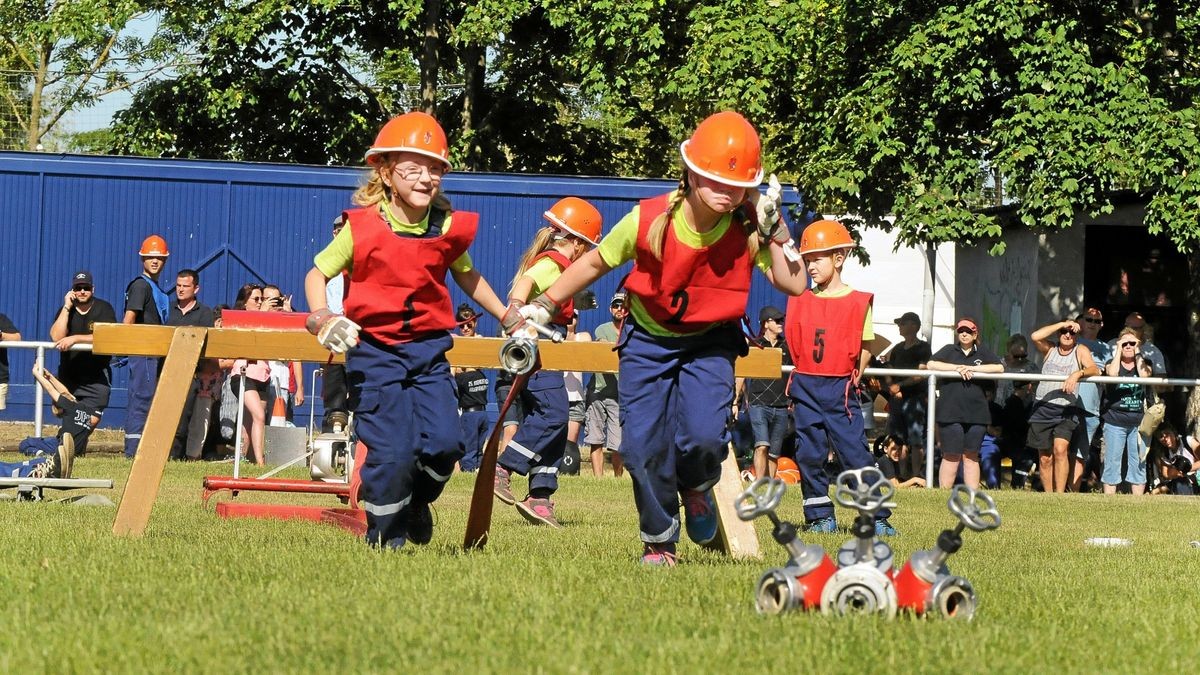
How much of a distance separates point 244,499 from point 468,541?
630 centimetres

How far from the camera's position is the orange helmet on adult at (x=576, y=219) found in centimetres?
992

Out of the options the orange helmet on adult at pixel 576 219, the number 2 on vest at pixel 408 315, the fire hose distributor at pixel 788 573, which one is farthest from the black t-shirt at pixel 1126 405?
the fire hose distributor at pixel 788 573

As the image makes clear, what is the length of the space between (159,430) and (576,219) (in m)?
3.03

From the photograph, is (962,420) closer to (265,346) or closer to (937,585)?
(265,346)

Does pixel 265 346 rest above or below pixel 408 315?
below

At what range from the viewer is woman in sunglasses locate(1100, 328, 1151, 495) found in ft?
56.4

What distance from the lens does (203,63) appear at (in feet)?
90.2

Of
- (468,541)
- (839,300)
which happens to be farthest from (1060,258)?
(468,541)

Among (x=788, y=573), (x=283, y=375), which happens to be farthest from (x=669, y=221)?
(x=283, y=375)

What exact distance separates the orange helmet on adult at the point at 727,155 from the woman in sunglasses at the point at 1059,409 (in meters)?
10.9

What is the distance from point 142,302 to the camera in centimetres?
1625

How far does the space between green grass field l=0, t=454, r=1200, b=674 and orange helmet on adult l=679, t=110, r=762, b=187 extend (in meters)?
1.61

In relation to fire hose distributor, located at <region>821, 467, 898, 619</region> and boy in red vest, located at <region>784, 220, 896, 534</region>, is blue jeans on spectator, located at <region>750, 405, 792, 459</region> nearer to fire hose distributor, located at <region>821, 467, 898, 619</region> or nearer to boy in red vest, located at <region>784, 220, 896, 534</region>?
boy in red vest, located at <region>784, 220, 896, 534</region>

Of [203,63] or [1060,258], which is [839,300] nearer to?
[1060,258]
